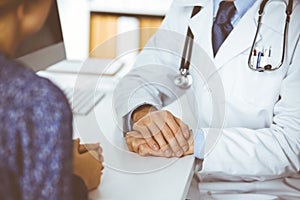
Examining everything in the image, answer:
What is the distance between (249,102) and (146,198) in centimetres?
40

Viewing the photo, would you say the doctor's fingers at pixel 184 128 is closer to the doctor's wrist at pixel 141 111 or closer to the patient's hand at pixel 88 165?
the doctor's wrist at pixel 141 111

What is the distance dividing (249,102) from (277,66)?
92mm

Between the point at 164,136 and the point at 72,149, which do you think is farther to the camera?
the point at 164,136

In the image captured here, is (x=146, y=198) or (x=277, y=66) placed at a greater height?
(x=277, y=66)

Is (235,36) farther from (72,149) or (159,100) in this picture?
(72,149)

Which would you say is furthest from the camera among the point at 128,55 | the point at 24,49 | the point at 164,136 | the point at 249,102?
the point at 128,55

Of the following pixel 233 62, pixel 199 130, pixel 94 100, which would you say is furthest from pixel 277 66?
pixel 94 100

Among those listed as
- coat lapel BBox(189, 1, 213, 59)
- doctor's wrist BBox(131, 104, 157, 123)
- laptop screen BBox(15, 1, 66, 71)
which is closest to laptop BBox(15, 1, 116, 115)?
laptop screen BBox(15, 1, 66, 71)

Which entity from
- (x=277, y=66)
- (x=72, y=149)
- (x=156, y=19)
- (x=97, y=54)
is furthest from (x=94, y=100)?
(x=72, y=149)

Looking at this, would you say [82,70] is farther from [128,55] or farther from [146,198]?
[146,198]

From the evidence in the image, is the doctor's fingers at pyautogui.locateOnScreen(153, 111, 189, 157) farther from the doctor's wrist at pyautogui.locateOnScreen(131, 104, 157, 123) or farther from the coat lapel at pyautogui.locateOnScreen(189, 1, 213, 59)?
the coat lapel at pyautogui.locateOnScreen(189, 1, 213, 59)

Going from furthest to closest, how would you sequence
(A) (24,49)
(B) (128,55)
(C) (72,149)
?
(B) (128,55)
(A) (24,49)
(C) (72,149)

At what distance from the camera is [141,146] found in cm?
86

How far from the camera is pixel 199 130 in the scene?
938 millimetres
